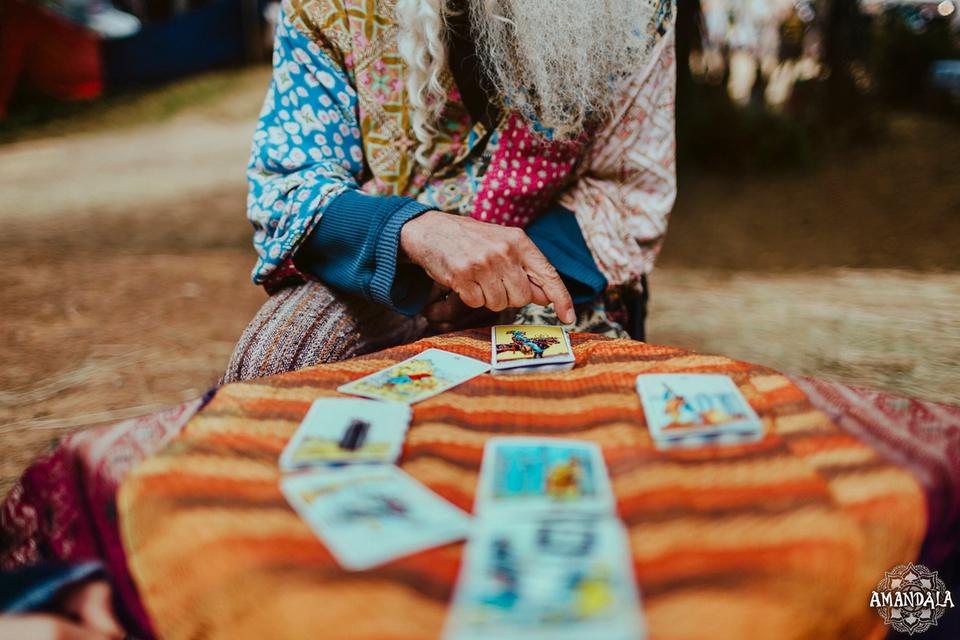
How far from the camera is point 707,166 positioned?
5512 millimetres

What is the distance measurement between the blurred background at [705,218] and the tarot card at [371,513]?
159cm

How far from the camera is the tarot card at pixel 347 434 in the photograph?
0.82 meters

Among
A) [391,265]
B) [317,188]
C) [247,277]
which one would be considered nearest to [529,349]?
[391,265]

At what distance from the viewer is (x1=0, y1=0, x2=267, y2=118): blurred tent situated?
27.7 feet

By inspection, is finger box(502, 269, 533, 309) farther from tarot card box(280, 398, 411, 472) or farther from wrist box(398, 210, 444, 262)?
tarot card box(280, 398, 411, 472)

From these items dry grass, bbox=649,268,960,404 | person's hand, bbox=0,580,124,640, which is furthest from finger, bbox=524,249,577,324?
dry grass, bbox=649,268,960,404

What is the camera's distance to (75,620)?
76 cm

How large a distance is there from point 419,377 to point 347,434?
202 mm

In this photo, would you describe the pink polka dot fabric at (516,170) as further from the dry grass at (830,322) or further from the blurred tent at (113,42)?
the blurred tent at (113,42)

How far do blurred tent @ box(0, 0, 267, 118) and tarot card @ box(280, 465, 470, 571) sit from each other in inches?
367

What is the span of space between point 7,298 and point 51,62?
23.5 feet

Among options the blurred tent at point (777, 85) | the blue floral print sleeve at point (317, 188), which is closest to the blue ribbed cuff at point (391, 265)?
the blue floral print sleeve at point (317, 188)

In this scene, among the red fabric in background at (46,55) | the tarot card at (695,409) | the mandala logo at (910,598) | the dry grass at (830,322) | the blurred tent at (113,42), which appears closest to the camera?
the mandala logo at (910,598)

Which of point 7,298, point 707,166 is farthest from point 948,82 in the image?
point 7,298
